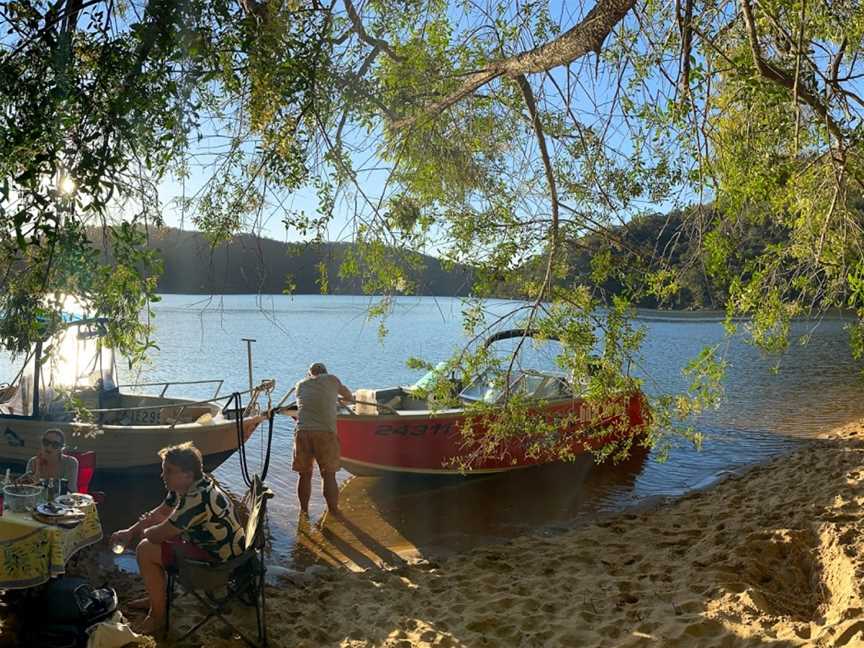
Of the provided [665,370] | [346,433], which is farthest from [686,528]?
[665,370]

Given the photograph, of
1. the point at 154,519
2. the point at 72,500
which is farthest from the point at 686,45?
the point at 72,500

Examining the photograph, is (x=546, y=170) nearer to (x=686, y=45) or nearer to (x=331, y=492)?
(x=686, y=45)

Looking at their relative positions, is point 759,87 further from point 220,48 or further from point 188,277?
point 188,277

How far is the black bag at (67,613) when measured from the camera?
4.15m

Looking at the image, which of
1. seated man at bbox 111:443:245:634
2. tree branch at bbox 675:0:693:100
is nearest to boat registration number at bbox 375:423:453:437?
seated man at bbox 111:443:245:634

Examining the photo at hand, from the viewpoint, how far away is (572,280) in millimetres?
5535

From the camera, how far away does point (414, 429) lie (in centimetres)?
996

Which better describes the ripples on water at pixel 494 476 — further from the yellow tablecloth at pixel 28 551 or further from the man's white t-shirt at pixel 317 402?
the yellow tablecloth at pixel 28 551

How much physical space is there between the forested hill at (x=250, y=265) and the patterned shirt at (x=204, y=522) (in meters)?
1.28

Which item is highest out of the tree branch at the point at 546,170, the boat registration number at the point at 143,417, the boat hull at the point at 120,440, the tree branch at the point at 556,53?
the tree branch at the point at 556,53

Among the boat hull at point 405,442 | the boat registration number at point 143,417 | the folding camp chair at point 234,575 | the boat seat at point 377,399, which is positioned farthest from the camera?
the boat registration number at point 143,417

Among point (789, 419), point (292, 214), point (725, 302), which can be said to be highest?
point (292, 214)

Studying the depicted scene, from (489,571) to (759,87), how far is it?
4.48 meters

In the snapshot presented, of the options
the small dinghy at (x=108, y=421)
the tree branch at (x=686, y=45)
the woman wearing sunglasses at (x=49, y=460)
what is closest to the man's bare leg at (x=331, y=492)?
the small dinghy at (x=108, y=421)
